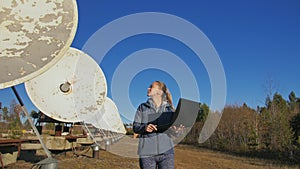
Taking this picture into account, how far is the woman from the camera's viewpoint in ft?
8.99

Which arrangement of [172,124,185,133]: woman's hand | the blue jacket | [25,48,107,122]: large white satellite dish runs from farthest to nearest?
1. [25,48,107,122]: large white satellite dish
2. the blue jacket
3. [172,124,185,133]: woman's hand

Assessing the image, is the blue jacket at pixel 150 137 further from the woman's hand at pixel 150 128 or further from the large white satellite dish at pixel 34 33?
the large white satellite dish at pixel 34 33

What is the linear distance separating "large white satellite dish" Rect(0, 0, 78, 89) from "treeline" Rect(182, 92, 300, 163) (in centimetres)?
1295

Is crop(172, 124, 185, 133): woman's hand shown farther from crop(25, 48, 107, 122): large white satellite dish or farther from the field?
crop(25, 48, 107, 122): large white satellite dish

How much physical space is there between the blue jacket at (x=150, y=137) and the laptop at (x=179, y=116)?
0.20ft

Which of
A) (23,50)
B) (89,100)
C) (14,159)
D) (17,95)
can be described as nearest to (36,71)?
(23,50)

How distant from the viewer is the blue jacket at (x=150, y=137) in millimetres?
2738

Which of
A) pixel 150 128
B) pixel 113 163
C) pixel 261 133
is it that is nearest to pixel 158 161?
pixel 150 128

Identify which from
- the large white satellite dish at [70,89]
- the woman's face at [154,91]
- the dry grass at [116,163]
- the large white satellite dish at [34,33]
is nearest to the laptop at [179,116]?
the woman's face at [154,91]

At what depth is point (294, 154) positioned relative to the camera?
17.0m

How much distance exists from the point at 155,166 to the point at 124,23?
184 cm

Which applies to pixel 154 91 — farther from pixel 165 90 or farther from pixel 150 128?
pixel 150 128

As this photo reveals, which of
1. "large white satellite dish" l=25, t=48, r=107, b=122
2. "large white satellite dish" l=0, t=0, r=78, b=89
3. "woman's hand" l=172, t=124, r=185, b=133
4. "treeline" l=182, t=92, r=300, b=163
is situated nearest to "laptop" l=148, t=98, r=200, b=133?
"woman's hand" l=172, t=124, r=185, b=133

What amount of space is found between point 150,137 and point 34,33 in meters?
1.84
